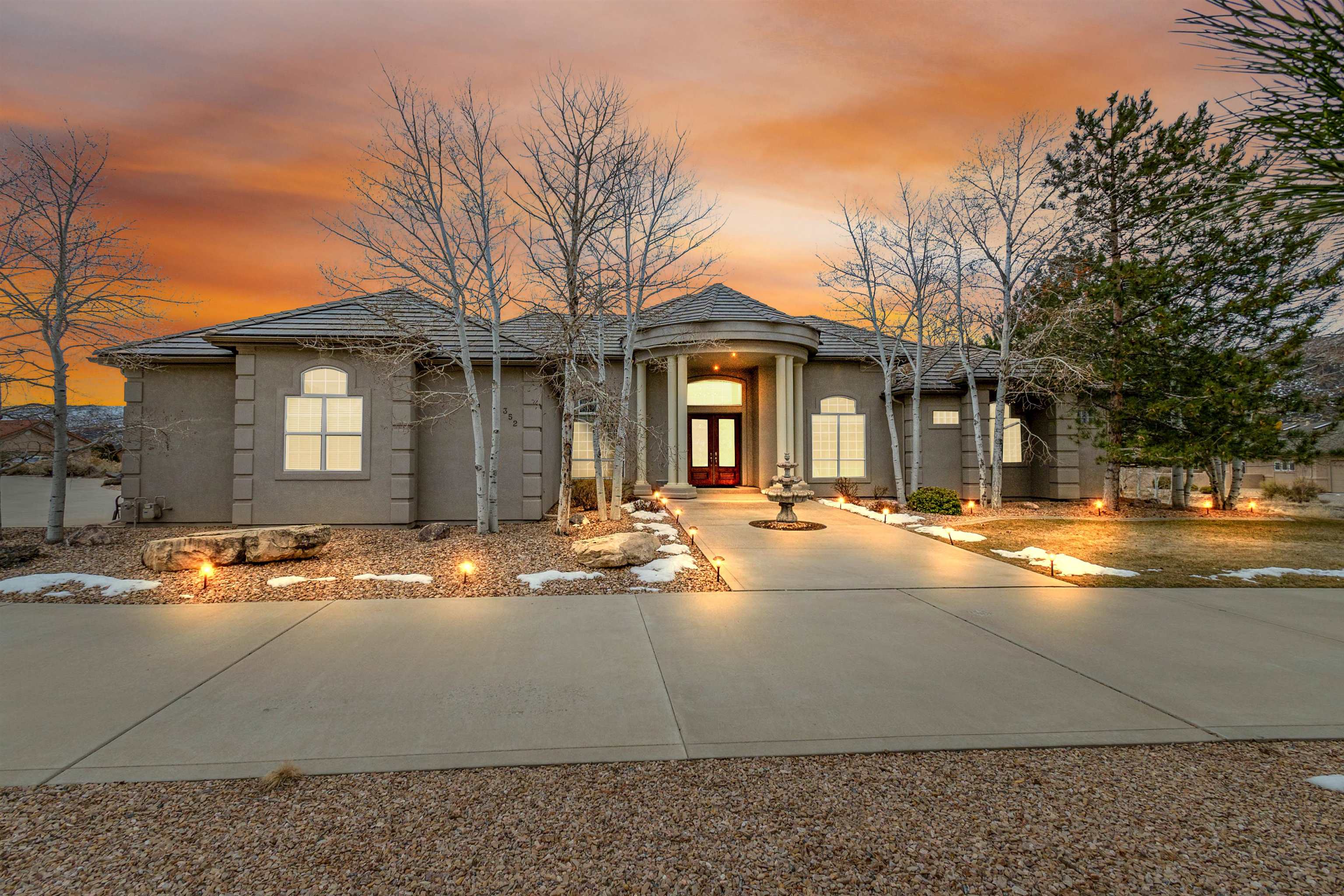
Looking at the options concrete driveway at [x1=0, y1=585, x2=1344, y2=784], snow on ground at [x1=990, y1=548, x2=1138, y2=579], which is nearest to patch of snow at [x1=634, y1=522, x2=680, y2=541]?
concrete driveway at [x1=0, y1=585, x2=1344, y2=784]

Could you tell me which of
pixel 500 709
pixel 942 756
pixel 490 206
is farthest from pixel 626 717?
pixel 490 206

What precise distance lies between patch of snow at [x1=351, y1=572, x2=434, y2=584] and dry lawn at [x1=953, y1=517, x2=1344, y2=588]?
8243 millimetres

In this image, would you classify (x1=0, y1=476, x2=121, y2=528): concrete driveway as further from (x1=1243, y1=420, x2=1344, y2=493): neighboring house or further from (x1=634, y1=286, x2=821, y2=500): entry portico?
(x1=1243, y1=420, x2=1344, y2=493): neighboring house

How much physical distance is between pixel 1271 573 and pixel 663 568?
8406 millimetres

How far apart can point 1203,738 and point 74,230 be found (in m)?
15.7

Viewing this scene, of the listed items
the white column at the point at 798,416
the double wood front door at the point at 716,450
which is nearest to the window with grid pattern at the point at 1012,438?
the white column at the point at 798,416

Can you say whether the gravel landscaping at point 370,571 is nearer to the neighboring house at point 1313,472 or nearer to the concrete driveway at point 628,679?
the concrete driveway at point 628,679

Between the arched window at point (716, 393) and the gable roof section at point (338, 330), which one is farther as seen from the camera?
the arched window at point (716, 393)

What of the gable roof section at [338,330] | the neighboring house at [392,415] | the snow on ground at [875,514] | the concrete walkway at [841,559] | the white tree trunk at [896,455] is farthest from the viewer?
the white tree trunk at [896,455]

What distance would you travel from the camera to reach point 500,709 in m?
3.91

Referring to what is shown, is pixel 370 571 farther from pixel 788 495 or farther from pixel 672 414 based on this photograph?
pixel 672 414

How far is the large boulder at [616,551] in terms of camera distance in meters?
8.12

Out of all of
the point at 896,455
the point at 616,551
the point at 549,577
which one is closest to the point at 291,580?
the point at 549,577

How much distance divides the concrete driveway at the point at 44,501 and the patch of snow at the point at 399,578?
7370 mm
